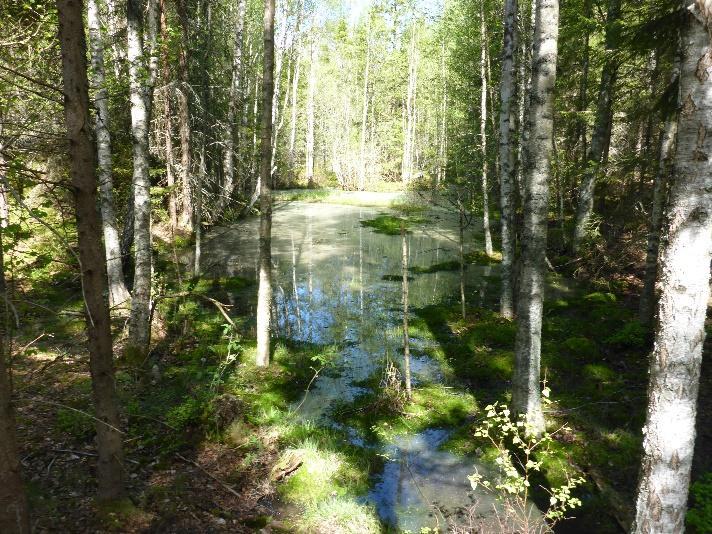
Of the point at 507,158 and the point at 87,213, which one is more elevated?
the point at 507,158

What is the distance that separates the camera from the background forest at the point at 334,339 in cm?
395

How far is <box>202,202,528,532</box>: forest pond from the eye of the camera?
267 inches

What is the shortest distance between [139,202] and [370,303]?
825 centimetres

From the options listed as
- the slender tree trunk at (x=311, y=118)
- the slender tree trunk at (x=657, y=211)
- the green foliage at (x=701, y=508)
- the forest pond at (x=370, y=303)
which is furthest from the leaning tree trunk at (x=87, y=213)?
the slender tree trunk at (x=311, y=118)

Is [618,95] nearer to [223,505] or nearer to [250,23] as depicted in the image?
[223,505]

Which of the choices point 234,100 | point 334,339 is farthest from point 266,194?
point 234,100

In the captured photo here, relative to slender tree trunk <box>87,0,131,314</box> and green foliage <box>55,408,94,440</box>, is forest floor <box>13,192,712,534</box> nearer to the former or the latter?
green foliage <box>55,408,94,440</box>

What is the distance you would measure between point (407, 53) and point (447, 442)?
43.2 metres

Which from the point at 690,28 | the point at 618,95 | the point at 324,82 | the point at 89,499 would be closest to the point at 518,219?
the point at 618,95

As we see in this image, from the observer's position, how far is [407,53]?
43781 millimetres

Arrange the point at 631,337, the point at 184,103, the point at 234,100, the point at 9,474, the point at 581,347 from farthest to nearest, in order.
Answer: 1. the point at 234,100
2. the point at 184,103
3. the point at 581,347
4. the point at 631,337
5. the point at 9,474

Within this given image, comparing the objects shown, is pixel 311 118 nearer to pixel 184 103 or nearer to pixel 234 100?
pixel 234 100

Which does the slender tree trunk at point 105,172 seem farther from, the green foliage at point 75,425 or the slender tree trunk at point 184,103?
the green foliage at point 75,425

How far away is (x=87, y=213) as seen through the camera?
13.9 ft
